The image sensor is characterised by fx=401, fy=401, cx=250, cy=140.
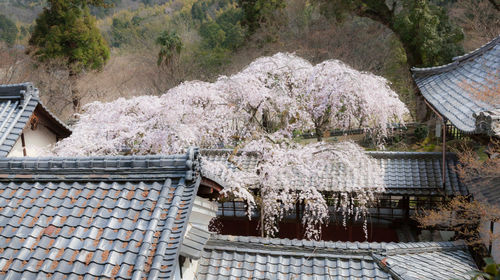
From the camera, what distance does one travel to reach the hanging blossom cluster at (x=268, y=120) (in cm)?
1080

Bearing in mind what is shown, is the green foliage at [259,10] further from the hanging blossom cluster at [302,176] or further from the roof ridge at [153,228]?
the roof ridge at [153,228]

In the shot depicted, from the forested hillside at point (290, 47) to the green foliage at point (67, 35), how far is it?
50 centimetres

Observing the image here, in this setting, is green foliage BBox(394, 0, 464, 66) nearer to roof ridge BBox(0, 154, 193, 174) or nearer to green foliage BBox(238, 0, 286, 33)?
green foliage BBox(238, 0, 286, 33)

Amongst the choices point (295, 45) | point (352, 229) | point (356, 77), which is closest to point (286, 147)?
point (356, 77)

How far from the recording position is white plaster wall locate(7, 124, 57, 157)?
1129 centimetres

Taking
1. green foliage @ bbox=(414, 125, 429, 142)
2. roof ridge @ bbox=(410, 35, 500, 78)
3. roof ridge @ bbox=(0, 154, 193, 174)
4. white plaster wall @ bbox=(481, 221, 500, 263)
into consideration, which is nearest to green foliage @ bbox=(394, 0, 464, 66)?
green foliage @ bbox=(414, 125, 429, 142)

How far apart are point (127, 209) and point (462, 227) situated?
345 inches

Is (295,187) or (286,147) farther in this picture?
(295,187)

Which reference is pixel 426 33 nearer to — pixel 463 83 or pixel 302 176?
pixel 463 83

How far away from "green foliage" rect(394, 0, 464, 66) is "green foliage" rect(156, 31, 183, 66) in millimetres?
13873

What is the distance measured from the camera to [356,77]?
11.5m

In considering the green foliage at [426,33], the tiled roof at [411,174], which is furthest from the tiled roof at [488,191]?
the green foliage at [426,33]

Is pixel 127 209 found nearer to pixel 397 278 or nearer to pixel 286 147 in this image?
pixel 397 278

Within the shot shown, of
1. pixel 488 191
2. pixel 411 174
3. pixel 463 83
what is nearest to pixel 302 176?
pixel 411 174
